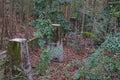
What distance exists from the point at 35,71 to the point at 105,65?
65.6 inches

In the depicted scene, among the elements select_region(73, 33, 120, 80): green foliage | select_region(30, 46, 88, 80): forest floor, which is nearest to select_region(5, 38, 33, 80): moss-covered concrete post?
select_region(30, 46, 88, 80): forest floor

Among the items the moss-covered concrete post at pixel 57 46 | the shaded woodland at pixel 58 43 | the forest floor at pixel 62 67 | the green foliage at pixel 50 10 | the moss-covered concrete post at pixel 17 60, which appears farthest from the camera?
the green foliage at pixel 50 10

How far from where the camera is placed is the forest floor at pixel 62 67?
5758 millimetres

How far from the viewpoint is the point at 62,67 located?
21.8ft

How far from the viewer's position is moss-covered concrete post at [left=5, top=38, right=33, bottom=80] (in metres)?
4.48

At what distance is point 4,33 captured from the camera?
6.98m

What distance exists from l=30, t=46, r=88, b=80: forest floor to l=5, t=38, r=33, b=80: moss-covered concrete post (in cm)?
95

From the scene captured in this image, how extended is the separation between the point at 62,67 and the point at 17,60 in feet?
7.52

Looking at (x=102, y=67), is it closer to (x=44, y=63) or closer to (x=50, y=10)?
(x=44, y=63)

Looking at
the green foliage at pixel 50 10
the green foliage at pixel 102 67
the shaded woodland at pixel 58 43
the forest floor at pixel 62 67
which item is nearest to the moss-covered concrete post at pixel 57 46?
the shaded woodland at pixel 58 43

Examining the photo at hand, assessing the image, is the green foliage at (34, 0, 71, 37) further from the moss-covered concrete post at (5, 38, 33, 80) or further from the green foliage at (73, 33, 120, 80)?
the moss-covered concrete post at (5, 38, 33, 80)

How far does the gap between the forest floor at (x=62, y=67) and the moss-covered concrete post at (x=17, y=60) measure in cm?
95

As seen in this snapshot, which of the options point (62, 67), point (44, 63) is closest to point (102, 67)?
point (44, 63)

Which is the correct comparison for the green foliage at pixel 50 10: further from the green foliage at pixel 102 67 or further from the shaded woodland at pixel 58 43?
the green foliage at pixel 102 67
